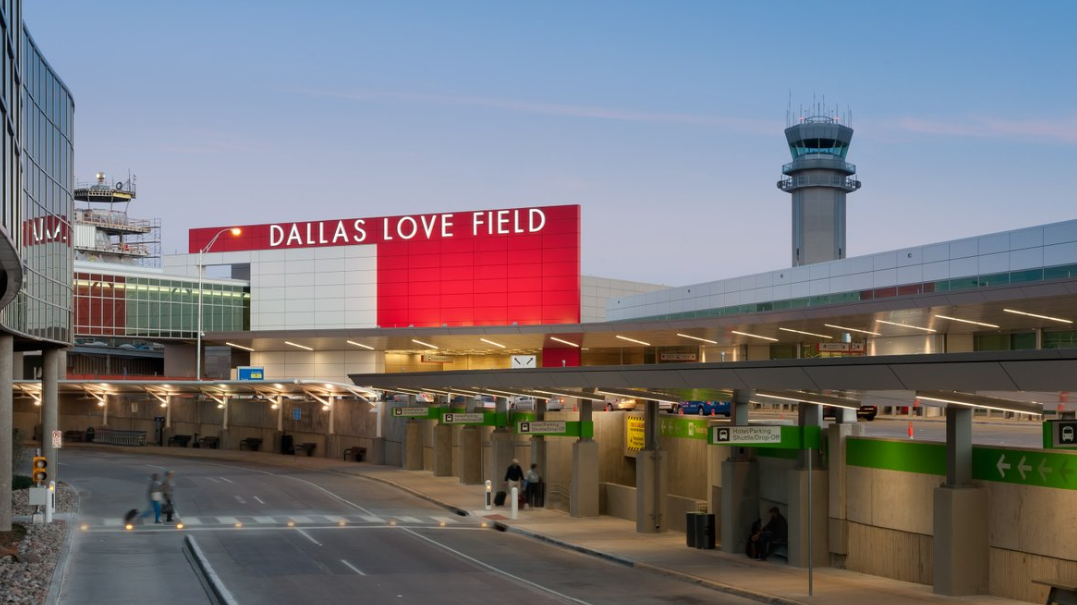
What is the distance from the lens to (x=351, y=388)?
5894cm

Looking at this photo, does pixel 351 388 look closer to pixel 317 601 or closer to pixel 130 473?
pixel 130 473

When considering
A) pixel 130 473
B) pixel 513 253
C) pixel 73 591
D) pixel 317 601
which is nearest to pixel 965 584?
pixel 317 601

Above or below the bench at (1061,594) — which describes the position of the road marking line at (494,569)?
below

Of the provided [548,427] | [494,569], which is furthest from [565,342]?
[494,569]

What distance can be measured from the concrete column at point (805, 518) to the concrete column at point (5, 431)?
18.9m

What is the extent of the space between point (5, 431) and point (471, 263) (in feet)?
169

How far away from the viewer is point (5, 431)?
29188mm

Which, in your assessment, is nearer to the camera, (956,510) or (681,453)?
(956,510)

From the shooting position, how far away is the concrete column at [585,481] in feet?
112

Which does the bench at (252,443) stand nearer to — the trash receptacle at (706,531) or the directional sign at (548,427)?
the directional sign at (548,427)

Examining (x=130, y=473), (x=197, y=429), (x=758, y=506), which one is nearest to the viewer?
(x=758, y=506)

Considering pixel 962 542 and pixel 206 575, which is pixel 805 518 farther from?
pixel 206 575

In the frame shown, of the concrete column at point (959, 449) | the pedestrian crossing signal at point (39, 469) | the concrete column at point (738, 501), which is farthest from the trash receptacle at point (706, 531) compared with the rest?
the pedestrian crossing signal at point (39, 469)

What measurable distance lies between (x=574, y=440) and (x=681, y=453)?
637 cm
